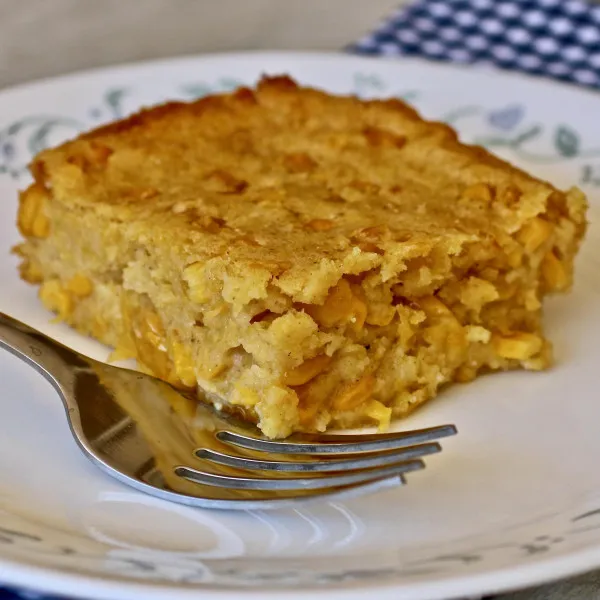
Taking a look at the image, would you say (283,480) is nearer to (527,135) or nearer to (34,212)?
(34,212)

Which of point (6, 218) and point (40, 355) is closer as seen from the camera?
point (40, 355)

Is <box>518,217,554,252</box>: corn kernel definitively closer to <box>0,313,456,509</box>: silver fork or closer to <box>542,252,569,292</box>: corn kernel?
<box>542,252,569,292</box>: corn kernel

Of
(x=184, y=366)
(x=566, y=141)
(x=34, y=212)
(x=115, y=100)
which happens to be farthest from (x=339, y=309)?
(x=115, y=100)

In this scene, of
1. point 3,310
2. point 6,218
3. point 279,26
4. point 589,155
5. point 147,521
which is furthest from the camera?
point 279,26

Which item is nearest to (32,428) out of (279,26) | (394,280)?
(394,280)

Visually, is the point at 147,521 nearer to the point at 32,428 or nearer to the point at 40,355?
the point at 32,428

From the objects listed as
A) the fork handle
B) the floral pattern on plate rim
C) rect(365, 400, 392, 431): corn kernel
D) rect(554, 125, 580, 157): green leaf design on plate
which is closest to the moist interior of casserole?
rect(365, 400, 392, 431): corn kernel

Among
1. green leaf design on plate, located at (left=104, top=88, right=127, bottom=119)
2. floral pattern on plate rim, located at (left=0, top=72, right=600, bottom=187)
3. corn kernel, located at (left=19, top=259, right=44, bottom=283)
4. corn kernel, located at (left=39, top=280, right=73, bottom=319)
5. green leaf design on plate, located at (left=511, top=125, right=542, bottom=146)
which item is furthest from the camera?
green leaf design on plate, located at (left=104, top=88, right=127, bottom=119)
